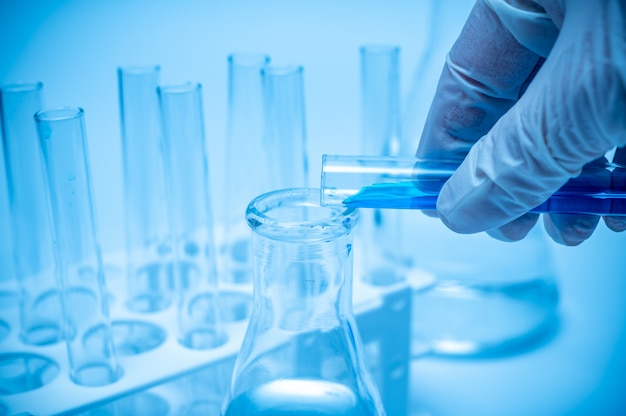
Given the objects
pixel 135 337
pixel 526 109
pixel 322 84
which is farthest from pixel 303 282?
pixel 322 84

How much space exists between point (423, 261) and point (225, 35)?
0.61 m

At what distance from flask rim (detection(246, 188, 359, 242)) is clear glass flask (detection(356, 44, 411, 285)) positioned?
0.36 metres

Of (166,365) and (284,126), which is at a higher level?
(284,126)

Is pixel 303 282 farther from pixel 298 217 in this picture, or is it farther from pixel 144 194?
pixel 144 194

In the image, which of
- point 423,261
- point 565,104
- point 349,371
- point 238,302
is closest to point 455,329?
point 423,261

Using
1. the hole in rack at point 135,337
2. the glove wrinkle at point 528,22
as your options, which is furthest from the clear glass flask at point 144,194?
the glove wrinkle at point 528,22

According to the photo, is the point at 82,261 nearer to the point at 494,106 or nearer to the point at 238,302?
the point at 238,302

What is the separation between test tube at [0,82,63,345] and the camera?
0.87 metres

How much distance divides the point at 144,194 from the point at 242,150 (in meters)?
0.16

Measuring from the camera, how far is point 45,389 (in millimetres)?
810

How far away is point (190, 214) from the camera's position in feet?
2.96

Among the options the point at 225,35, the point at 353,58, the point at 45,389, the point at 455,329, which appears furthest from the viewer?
the point at 353,58

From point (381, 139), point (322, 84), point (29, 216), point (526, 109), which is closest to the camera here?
point (526, 109)

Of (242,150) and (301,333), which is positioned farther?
(242,150)
